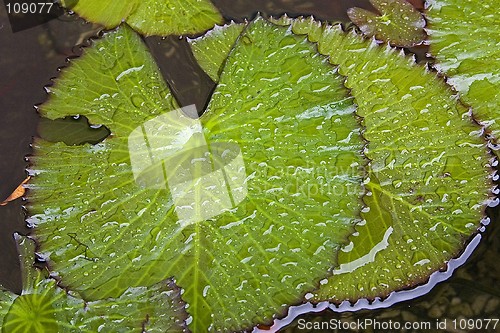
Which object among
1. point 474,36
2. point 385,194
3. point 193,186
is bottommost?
point 385,194

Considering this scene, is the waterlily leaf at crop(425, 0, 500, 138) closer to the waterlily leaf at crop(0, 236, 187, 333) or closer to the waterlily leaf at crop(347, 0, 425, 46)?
the waterlily leaf at crop(347, 0, 425, 46)

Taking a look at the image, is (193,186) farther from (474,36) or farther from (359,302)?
(474,36)

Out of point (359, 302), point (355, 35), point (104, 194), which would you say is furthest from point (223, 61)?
point (359, 302)

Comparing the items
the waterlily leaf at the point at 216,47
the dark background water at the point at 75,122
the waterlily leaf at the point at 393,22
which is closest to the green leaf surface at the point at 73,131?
the dark background water at the point at 75,122

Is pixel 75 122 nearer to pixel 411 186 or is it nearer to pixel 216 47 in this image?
pixel 216 47

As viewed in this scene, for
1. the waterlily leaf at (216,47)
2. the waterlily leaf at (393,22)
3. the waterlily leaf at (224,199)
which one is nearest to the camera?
the waterlily leaf at (224,199)

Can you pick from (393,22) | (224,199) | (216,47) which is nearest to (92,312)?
(224,199)

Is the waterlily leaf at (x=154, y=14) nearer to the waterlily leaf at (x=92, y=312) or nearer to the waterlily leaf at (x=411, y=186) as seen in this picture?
the waterlily leaf at (x=411, y=186)
